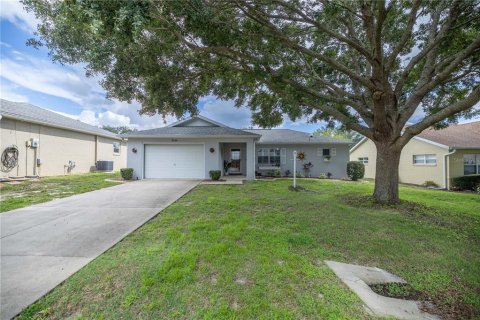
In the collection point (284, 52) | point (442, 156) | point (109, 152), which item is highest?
point (284, 52)

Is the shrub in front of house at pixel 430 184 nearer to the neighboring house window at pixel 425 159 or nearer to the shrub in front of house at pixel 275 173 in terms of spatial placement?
the neighboring house window at pixel 425 159

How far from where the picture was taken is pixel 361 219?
18.4 ft

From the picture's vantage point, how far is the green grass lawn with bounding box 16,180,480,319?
2.31m

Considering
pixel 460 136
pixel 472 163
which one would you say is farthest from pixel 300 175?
pixel 460 136

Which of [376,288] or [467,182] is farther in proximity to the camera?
[467,182]

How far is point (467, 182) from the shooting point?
1286cm

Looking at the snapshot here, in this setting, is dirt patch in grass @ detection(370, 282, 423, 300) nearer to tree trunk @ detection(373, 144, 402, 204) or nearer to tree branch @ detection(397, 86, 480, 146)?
tree trunk @ detection(373, 144, 402, 204)

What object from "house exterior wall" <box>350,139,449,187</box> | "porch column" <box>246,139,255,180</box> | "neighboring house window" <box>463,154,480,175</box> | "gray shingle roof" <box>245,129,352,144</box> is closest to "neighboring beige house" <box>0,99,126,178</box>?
Answer: "porch column" <box>246,139,255,180</box>

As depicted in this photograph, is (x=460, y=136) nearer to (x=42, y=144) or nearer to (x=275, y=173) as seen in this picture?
(x=275, y=173)

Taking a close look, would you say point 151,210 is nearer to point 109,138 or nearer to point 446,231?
point 446,231

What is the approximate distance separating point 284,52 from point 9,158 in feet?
49.0

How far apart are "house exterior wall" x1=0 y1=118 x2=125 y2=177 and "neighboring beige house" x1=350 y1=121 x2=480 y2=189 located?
85.0ft

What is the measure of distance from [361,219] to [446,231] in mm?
1715

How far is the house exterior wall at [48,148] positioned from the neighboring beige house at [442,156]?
2590 centimetres
